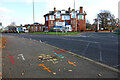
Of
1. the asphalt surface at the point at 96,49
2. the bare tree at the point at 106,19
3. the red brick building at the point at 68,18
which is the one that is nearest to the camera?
the asphalt surface at the point at 96,49

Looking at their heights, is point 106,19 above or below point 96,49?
above

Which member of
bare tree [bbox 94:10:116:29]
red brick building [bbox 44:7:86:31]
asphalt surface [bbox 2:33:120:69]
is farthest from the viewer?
bare tree [bbox 94:10:116:29]

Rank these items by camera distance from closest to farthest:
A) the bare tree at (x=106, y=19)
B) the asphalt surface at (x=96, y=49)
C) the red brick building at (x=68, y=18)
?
the asphalt surface at (x=96, y=49)
the red brick building at (x=68, y=18)
the bare tree at (x=106, y=19)

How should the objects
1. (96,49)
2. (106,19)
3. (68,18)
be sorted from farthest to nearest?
(106,19) → (68,18) → (96,49)

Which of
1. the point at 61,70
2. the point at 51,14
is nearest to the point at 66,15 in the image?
the point at 51,14

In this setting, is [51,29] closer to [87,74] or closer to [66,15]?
[66,15]

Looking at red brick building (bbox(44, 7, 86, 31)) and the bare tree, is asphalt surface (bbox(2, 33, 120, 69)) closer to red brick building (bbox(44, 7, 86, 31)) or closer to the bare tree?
red brick building (bbox(44, 7, 86, 31))

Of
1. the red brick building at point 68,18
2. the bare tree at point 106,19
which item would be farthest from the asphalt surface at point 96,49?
the bare tree at point 106,19

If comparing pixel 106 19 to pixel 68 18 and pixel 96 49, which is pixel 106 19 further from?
pixel 96 49

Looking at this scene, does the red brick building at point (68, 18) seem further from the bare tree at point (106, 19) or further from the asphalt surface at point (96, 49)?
the asphalt surface at point (96, 49)

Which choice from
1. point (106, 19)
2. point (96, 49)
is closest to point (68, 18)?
point (106, 19)

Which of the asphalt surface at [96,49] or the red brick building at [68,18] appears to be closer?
the asphalt surface at [96,49]

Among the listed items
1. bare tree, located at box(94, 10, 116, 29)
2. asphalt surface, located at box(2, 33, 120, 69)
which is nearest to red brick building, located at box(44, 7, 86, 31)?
bare tree, located at box(94, 10, 116, 29)

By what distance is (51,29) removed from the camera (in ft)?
194
